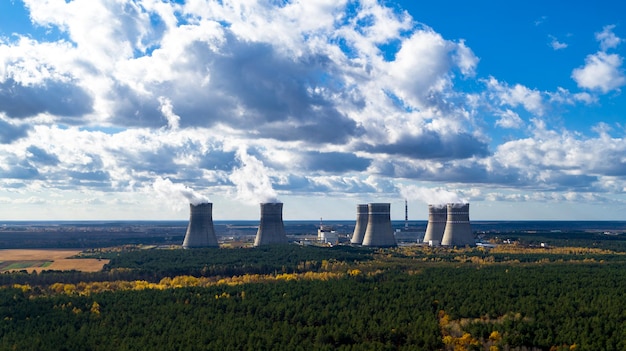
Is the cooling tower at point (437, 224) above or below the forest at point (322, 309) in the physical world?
above

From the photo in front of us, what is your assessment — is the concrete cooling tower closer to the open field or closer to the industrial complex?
the industrial complex

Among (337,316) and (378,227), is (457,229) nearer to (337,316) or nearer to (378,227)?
(378,227)

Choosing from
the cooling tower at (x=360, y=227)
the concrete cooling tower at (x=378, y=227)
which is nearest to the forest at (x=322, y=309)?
the concrete cooling tower at (x=378, y=227)

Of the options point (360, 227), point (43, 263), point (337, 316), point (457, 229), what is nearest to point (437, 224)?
point (457, 229)

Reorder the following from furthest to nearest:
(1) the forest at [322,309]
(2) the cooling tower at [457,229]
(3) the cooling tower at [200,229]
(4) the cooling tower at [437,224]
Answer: (4) the cooling tower at [437,224], (2) the cooling tower at [457,229], (3) the cooling tower at [200,229], (1) the forest at [322,309]

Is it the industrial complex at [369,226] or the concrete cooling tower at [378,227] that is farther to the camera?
the concrete cooling tower at [378,227]

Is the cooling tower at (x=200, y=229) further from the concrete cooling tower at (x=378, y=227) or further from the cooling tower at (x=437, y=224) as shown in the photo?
the cooling tower at (x=437, y=224)

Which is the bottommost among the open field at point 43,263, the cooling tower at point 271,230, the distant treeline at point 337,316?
the distant treeline at point 337,316
